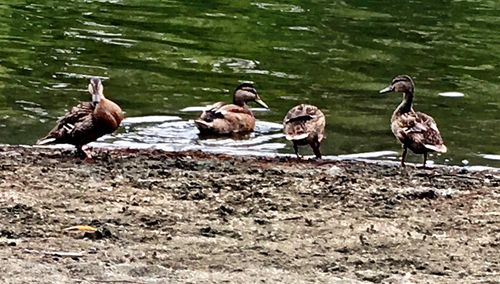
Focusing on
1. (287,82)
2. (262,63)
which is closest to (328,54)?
(262,63)

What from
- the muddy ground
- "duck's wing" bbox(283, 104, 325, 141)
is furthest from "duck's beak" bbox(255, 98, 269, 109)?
the muddy ground

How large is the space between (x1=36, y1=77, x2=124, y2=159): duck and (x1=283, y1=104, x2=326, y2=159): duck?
195cm

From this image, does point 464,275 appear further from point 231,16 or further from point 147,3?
point 147,3

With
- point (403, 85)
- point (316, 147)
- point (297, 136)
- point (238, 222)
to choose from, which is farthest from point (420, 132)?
point (238, 222)

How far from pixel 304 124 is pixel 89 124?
2.33 meters

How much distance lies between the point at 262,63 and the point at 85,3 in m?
8.43

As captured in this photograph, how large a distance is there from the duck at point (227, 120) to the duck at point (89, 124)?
2650 mm

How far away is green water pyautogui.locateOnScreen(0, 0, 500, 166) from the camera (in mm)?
13836

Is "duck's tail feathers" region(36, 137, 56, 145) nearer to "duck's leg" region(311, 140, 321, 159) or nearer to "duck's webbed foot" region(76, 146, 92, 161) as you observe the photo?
"duck's webbed foot" region(76, 146, 92, 161)

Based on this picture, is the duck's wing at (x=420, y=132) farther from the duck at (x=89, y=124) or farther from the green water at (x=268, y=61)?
the duck at (x=89, y=124)

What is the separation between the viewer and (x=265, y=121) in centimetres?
1463

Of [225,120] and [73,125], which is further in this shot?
[225,120]

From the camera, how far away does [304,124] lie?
11656 millimetres

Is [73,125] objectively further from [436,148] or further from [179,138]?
[436,148]
